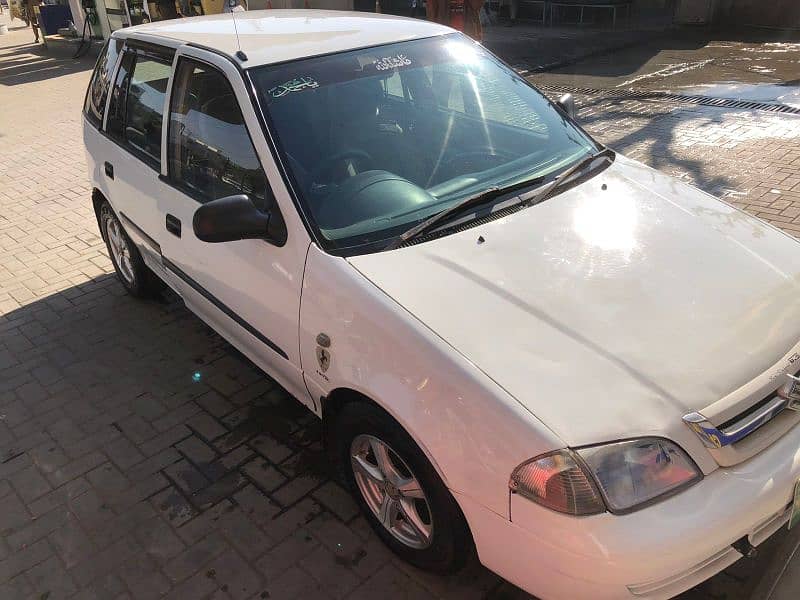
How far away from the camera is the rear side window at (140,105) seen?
11.7ft

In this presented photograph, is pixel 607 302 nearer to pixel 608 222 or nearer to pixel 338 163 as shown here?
pixel 608 222

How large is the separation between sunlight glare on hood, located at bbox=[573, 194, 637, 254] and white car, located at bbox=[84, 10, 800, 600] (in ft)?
0.04

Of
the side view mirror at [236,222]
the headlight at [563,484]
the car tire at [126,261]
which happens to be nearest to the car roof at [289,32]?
the side view mirror at [236,222]

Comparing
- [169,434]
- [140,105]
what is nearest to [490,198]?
[169,434]

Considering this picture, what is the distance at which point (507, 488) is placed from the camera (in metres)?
1.90

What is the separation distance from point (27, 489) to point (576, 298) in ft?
8.91

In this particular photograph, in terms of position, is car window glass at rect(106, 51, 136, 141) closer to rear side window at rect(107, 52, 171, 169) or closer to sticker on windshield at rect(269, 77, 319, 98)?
rear side window at rect(107, 52, 171, 169)

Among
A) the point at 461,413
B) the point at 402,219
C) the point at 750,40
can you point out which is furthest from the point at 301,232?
the point at 750,40

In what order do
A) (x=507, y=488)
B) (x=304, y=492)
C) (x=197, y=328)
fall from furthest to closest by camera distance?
(x=197, y=328), (x=304, y=492), (x=507, y=488)

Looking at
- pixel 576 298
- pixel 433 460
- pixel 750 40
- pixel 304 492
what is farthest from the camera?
pixel 750 40

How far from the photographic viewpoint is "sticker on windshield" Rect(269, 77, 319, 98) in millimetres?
2807

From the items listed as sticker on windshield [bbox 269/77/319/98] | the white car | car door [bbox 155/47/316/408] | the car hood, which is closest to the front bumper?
the white car

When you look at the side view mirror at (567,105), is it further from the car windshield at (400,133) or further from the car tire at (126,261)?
the car tire at (126,261)

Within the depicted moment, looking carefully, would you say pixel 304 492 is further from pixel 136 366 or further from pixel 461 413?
pixel 136 366
